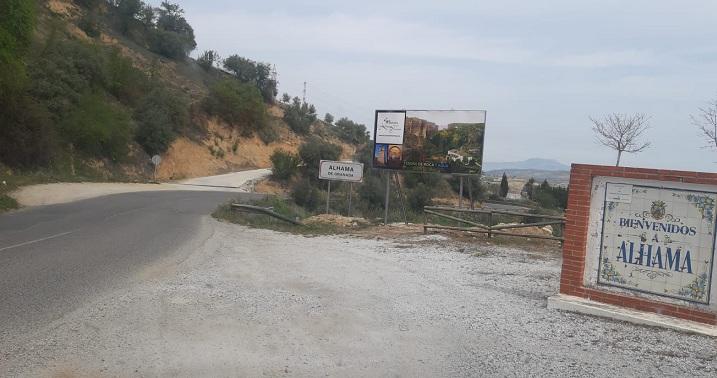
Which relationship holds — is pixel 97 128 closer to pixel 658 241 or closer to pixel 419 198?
pixel 419 198

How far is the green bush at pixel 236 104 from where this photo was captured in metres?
67.9

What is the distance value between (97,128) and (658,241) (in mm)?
42133

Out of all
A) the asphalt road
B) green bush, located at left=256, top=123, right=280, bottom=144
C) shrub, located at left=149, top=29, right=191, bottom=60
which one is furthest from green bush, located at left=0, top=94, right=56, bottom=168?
shrub, located at left=149, top=29, right=191, bottom=60

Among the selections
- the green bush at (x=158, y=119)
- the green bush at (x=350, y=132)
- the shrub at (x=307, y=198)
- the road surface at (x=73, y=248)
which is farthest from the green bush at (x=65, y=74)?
the green bush at (x=350, y=132)

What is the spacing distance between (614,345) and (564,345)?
1.89 feet

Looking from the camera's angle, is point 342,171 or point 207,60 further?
point 207,60

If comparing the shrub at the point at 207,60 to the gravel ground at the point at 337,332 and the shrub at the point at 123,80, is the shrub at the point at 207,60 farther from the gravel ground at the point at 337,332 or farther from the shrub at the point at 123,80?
the gravel ground at the point at 337,332

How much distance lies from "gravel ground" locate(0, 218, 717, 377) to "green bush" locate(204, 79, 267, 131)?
2333 inches

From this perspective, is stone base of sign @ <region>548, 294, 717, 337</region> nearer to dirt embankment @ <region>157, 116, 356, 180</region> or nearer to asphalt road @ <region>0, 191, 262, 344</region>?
asphalt road @ <region>0, 191, 262, 344</region>

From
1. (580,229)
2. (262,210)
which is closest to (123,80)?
(262,210)

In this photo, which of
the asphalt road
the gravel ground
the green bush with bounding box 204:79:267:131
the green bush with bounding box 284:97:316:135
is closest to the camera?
the gravel ground

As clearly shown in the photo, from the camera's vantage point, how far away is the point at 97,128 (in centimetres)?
4306

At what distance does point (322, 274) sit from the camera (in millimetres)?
10414

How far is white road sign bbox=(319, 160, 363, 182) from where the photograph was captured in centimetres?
2050
